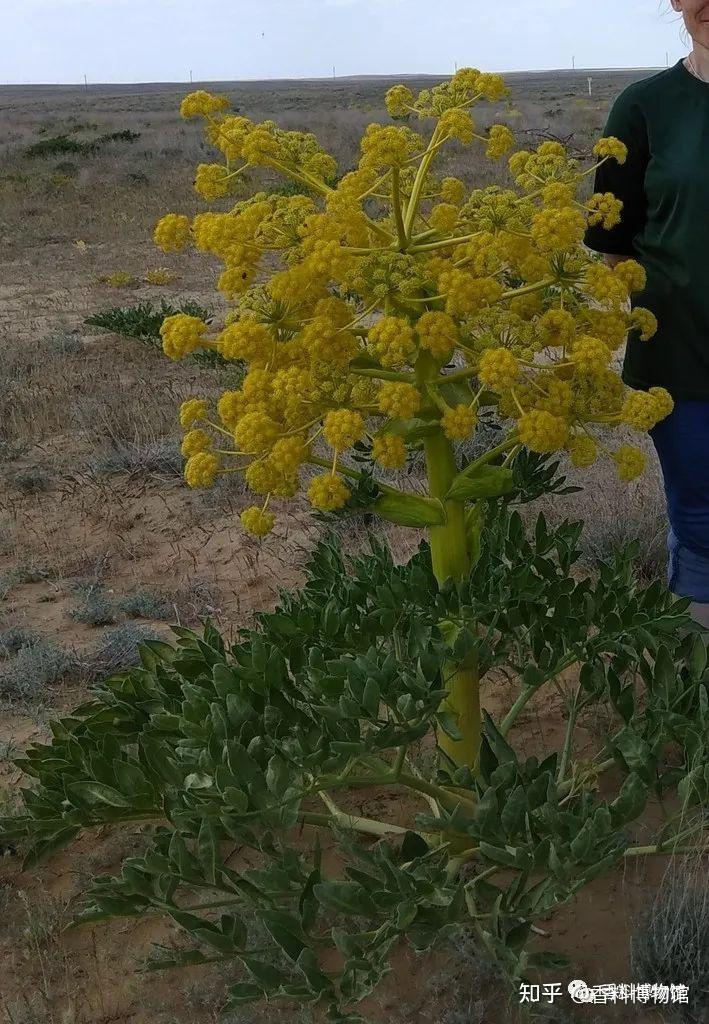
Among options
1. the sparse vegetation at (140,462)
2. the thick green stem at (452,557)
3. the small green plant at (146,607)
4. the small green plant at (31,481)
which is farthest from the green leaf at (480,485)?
the small green plant at (31,481)

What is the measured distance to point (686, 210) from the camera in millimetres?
2480

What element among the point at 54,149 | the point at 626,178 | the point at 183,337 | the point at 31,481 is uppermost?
the point at 54,149

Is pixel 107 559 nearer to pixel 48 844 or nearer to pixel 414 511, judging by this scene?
pixel 48 844

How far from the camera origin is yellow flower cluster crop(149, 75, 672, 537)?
1.79m

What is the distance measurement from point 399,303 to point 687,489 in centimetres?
138

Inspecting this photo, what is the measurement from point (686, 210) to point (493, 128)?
0.74 meters

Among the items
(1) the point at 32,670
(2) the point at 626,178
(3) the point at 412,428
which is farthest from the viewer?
(1) the point at 32,670

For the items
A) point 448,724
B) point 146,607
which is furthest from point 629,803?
point 146,607

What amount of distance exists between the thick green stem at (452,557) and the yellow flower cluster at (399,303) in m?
0.09

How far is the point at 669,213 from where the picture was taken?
2553 millimetres

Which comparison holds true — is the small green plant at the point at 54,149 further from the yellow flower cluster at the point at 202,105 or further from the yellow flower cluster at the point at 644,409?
the yellow flower cluster at the point at 644,409

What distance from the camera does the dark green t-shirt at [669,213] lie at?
97.2 inches

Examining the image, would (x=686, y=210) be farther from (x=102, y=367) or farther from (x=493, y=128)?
(x=102, y=367)

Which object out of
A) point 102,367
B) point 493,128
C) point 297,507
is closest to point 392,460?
point 493,128
